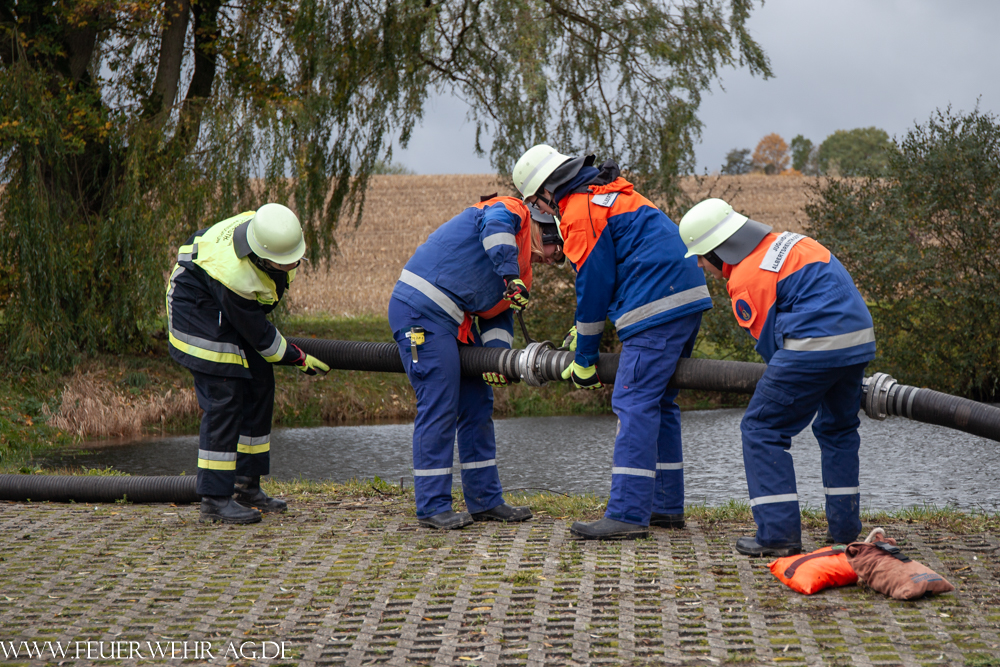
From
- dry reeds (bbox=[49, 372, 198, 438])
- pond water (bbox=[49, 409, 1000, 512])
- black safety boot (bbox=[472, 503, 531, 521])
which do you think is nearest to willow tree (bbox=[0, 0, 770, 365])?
dry reeds (bbox=[49, 372, 198, 438])

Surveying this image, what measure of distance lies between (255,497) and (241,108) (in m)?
7.56

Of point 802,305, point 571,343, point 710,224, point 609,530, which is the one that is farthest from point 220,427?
point 802,305

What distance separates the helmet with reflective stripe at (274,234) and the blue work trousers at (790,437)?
243 cm

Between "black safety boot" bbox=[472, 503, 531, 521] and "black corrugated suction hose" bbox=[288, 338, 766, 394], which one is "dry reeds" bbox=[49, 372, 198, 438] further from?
"black safety boot" bbox=[472, 503, 531, 521]

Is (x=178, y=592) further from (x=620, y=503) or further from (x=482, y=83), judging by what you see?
(x=482, y=83)

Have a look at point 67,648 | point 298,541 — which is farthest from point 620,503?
point 67,648

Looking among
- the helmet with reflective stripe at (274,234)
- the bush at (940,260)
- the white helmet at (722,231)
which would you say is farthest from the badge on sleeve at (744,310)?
the bush at (940,260)

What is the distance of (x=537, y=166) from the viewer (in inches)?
161

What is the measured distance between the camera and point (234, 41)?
1209 cm

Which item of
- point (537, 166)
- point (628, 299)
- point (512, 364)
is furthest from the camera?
point (512, 364)

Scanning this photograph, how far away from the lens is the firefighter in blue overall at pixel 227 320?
436cm

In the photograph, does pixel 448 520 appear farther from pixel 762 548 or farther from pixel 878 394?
pixel 878 394

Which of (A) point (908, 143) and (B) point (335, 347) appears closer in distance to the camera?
(B) point (335, 347)

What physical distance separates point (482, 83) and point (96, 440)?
7.03 m
